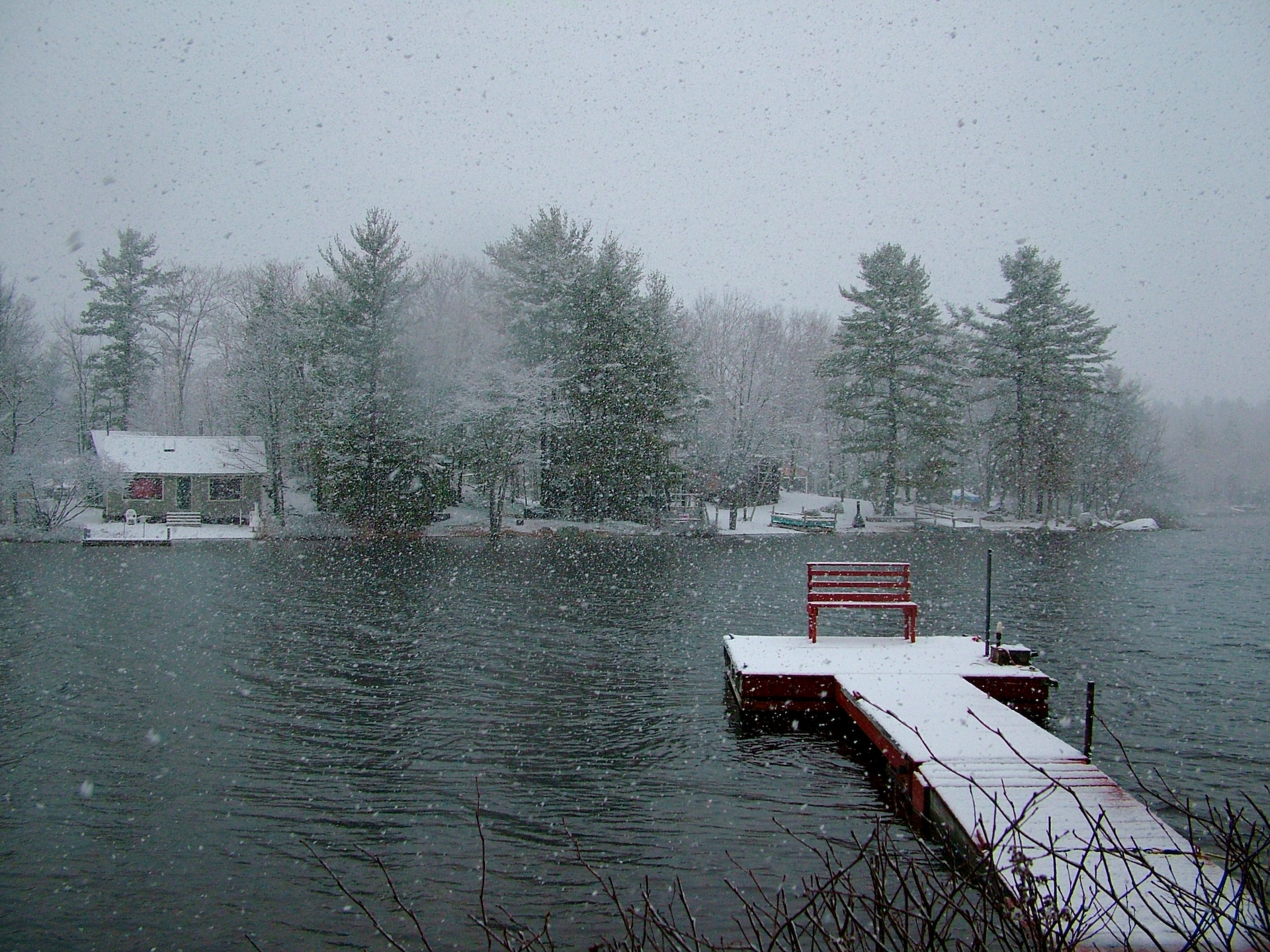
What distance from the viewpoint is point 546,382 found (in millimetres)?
35438

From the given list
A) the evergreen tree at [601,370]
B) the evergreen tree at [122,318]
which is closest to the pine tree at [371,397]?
the evergreen tree at [601,370]

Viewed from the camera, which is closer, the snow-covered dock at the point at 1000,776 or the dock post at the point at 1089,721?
the snow-covered dock at the point at 1000,776

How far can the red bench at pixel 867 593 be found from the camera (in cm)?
1108

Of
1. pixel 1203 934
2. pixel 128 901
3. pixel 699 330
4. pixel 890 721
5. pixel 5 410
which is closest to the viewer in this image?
pixel 1203 934

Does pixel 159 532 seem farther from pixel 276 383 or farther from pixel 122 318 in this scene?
pixel 122 318

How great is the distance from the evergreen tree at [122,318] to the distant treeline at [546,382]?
15 cm

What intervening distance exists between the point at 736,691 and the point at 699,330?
116 ft

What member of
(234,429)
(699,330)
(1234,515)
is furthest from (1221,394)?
(234,429)

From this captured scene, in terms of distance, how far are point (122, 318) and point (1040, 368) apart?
5050cm

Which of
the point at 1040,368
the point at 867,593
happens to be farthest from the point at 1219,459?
the point at 867,593

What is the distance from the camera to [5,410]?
33656mm

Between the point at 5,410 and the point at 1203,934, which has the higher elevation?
the point at 5,410

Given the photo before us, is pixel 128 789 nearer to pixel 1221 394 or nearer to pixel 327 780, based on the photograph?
pixel 327 780

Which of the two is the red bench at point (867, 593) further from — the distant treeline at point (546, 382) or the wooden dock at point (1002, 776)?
the distant treeline at point (546, 382)
